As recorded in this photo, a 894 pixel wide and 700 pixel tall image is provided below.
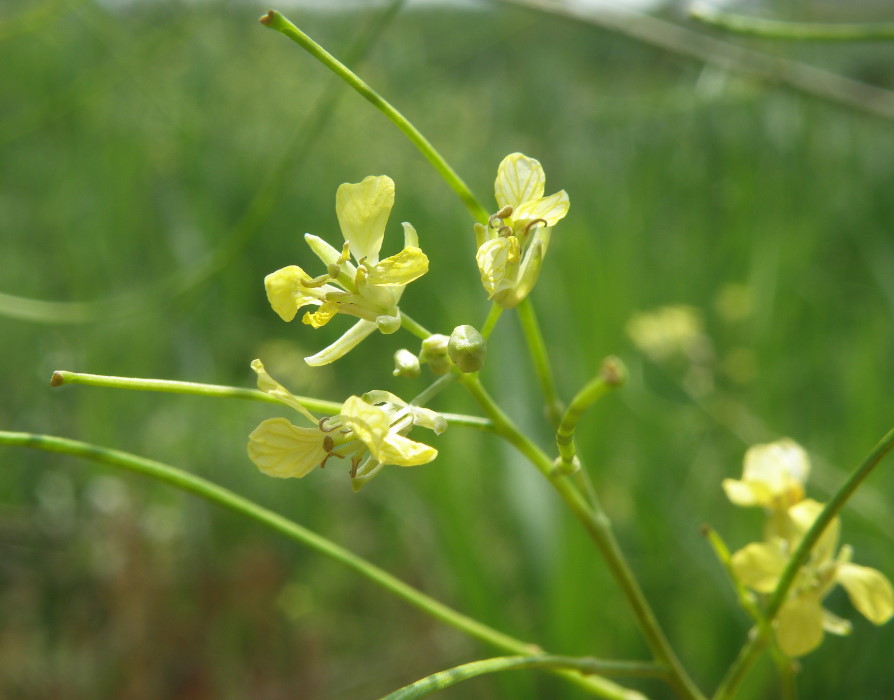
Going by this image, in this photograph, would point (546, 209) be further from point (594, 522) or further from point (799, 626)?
point (799, 626)

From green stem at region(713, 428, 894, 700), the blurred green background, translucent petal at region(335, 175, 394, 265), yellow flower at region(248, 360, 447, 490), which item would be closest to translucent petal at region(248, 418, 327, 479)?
yellow flower at region(248, 360, 447, 490)

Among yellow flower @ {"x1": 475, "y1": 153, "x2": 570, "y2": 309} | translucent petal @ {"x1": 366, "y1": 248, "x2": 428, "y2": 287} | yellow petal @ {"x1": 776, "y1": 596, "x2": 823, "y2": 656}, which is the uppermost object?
yellow flower @ {"x1": 475, "y1": 153, "x2": 570, "y2": 309}

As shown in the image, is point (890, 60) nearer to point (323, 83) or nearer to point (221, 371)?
point (323, 83)

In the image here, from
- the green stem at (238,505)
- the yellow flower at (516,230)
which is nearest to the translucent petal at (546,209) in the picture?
the yellow flower at (516,230)

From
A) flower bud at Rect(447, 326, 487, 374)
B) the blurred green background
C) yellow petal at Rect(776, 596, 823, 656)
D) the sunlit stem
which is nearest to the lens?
the sunlit stem

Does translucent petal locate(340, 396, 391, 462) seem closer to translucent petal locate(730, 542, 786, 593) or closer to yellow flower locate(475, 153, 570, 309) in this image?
yellow flower locate(475, 153, 570, 309)

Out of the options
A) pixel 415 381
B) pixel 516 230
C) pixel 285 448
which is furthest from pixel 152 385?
pixel 415 381

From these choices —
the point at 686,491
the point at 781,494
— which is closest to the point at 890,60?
the point at 686,491

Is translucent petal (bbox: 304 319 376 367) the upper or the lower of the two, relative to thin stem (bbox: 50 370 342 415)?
upper
